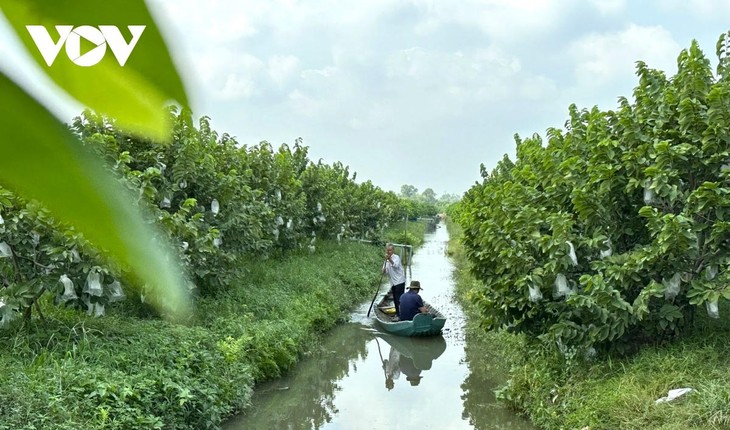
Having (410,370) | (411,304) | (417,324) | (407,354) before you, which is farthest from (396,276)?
(410,370)

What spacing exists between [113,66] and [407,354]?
8946mm

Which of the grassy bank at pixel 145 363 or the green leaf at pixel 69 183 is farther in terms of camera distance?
the grassy bank at pixel 145 363

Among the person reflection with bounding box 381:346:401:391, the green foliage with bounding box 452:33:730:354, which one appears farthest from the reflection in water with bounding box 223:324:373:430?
the green foliage with bounding box 452:33:730:354

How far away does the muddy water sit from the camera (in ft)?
19.9

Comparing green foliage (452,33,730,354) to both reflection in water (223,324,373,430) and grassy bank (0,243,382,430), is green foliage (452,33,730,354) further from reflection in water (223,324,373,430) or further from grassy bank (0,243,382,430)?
grassy bank (0,243,382,430)

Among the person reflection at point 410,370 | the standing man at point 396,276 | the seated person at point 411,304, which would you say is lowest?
the person reflection at point 410,370

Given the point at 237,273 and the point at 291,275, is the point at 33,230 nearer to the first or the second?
the point at 237,273

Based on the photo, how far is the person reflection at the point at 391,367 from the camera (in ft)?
25.4

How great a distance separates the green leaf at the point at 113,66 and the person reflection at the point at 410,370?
7751 mm

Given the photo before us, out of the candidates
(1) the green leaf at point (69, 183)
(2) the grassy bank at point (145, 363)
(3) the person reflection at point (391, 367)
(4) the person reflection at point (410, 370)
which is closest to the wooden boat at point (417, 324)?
(3) the person reflection at point (391, 367)

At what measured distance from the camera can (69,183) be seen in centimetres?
20

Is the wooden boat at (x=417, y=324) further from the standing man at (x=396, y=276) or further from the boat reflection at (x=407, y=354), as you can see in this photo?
the standing man at (x=396, y=276)

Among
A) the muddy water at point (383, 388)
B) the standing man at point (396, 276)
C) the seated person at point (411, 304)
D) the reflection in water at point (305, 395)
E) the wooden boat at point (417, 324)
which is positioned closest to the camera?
the reflection in water at point (305, 395)

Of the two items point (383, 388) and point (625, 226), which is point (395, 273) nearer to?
point (383, 388)
